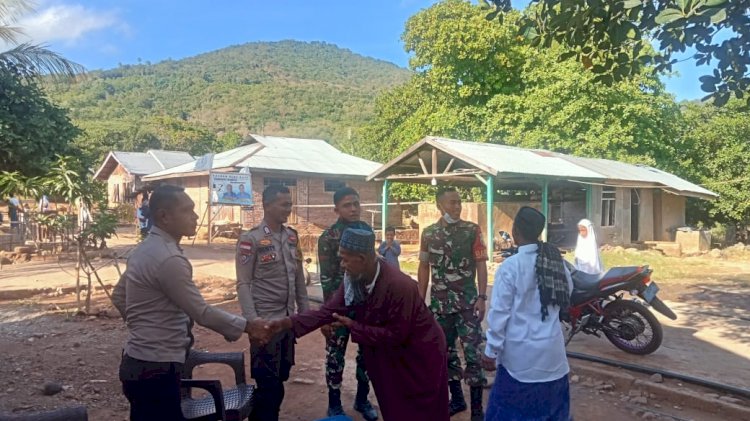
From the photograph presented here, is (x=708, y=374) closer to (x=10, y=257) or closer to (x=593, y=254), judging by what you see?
(x=593, y=254)

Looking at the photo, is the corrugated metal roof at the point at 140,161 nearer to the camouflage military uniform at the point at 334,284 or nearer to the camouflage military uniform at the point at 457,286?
the camouflage military uniform at the point at 334,284

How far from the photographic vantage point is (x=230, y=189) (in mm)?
16219

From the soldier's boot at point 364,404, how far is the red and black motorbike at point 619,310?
2.55 metres

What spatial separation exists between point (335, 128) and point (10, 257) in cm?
6574

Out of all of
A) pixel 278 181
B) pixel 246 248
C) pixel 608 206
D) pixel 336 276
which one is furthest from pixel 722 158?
pixel 246 248

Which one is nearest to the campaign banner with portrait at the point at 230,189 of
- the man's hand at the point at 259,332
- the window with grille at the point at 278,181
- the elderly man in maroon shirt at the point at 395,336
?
the window with grille at the point at 278,181

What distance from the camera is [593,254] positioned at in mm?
8227

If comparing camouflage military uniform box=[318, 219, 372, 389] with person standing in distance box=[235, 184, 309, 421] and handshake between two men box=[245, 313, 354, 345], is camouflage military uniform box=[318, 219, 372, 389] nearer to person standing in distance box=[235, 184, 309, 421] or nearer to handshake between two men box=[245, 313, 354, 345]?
person standing in distance box=[235, 184, 309, 421]

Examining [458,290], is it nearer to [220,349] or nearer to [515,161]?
[220,349]

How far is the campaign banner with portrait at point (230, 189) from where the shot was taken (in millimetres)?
15867

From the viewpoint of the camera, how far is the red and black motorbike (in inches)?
237

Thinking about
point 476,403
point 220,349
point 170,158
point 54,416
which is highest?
point 170,158

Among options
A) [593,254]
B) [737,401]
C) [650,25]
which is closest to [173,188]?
[650,25]

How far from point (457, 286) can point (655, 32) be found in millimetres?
2544
